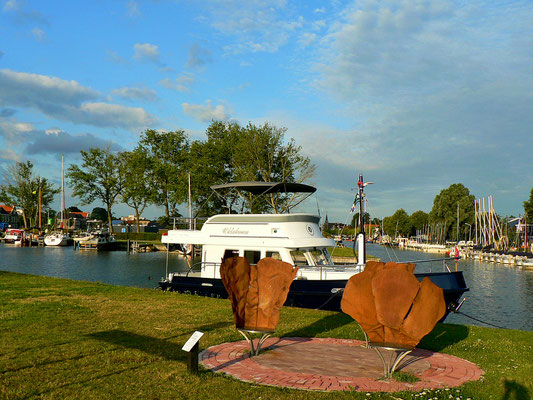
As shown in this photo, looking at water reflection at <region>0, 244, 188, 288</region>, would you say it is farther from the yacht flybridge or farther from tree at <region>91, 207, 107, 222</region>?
tree at <region>91, 207, 107, 222</region>

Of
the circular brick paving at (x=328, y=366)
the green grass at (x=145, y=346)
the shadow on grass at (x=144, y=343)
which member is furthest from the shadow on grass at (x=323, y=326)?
the shadow on grass at (x=144, y=343)

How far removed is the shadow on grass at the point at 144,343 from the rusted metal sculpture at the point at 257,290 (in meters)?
1.29

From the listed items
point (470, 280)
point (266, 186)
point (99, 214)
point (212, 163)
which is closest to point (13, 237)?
point (212, 163)

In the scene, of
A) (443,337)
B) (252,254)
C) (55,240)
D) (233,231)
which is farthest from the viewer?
(55,240)

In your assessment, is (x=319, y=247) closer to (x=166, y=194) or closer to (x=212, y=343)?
(x=212, y=343)

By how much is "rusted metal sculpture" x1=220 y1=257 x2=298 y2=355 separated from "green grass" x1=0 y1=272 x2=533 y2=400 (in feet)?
4.03

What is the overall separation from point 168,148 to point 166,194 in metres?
7.43

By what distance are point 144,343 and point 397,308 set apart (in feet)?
16.5

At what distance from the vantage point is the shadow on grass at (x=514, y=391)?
6.35 m

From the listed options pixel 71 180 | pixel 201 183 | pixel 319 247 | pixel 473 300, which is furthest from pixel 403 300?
pixel 71 180

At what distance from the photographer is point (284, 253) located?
55.4 feet

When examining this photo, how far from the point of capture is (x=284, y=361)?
795 cm

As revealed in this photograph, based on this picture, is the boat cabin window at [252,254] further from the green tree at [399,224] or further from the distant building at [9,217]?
the distant building at [9,217]

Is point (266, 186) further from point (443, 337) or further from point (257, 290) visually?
point (257, 290)
